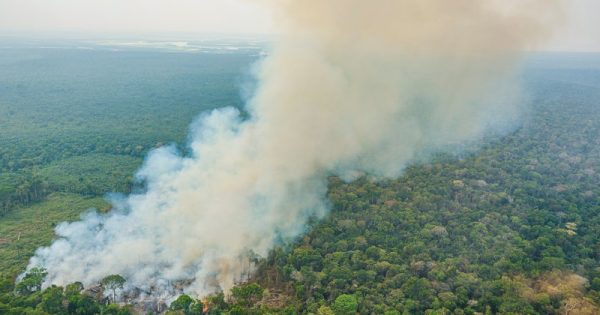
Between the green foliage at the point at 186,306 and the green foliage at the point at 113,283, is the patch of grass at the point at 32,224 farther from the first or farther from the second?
the green foliage at the point at 186,306

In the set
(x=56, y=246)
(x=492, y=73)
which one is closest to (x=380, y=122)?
(x=492, y=73)

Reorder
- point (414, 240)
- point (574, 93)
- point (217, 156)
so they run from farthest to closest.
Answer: point (574, 93), point (217, 156), point (414, 240)

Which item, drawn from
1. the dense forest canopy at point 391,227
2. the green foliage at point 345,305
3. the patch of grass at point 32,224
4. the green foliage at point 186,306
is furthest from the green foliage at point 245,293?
the patch of grass at point 32,224

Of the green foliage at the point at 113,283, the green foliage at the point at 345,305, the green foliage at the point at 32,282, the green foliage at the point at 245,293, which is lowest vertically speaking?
the green foliage at the point at 345,305

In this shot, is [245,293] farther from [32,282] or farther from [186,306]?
[32,282]

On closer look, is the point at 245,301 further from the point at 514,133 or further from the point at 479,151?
the point at 514,133

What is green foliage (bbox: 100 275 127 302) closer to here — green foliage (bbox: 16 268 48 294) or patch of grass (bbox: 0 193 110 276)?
green foliage (bbox: 16 268 48 294)
